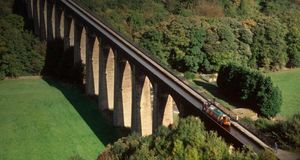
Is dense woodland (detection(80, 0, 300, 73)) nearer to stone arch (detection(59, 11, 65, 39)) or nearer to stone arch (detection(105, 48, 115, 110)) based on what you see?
stone arch (detection(59, 11, 65, 39))

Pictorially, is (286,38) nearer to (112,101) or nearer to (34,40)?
(112,101)

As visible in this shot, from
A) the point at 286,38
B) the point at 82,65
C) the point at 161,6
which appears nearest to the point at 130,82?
the point at 82,65

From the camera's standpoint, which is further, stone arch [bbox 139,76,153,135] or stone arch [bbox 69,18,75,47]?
stone arch [bbox 69,18,75,47]

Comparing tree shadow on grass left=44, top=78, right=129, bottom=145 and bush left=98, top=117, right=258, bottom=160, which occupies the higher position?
bush left=98, top=117, right=258, bottom=160

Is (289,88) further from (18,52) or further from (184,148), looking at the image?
(184,148)

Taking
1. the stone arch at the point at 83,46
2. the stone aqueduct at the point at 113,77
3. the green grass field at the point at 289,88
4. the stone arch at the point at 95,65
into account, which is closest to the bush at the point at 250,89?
the green grass field at the point at 289,88

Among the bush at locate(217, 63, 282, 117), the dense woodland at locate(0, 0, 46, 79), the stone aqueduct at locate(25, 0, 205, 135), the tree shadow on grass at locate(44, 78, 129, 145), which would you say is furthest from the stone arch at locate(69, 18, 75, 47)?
the bush at locate(217, 63, 282, 117)
